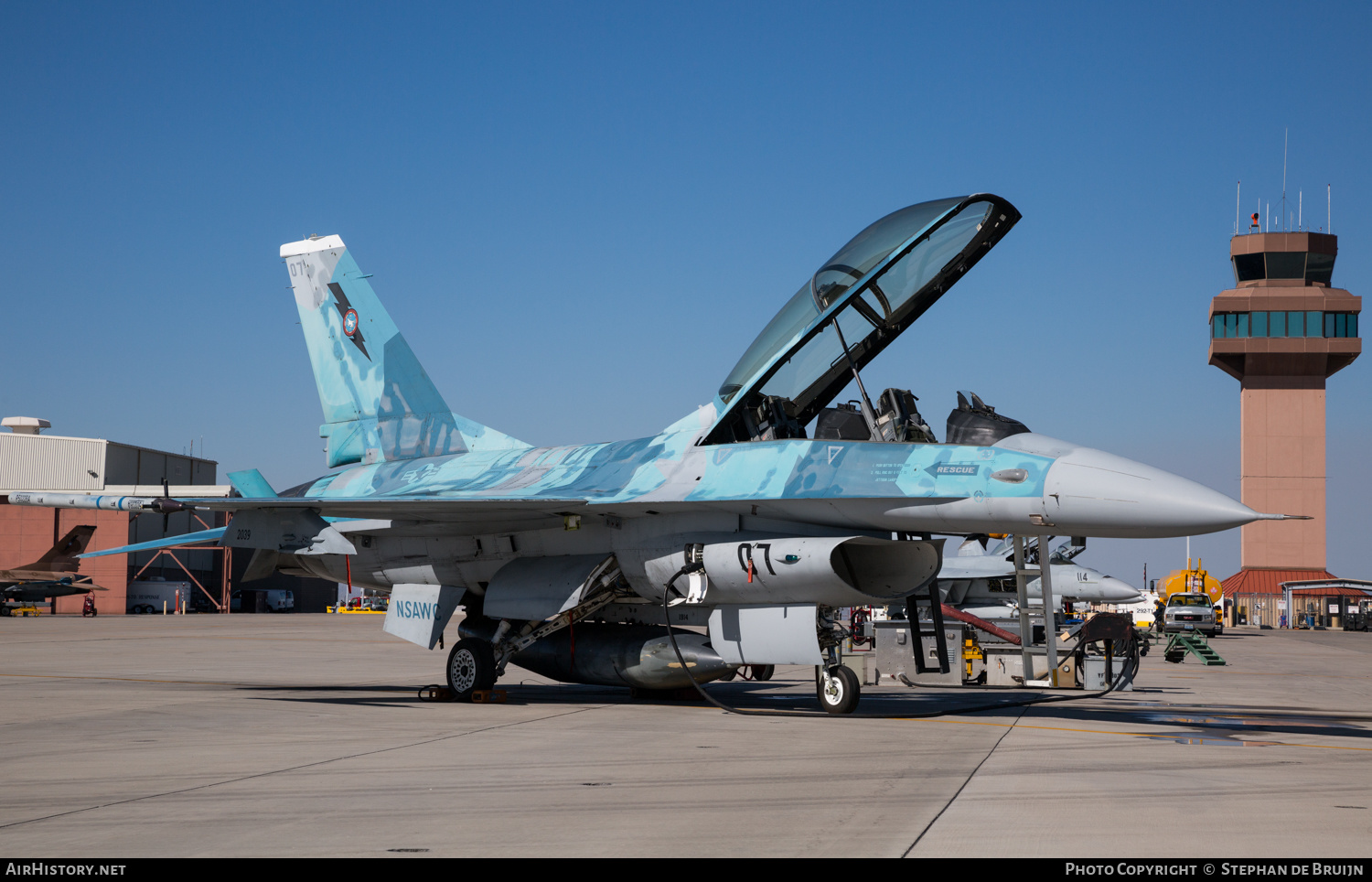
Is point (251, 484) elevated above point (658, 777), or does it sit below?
above

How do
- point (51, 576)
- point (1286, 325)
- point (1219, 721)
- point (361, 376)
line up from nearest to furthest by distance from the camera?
point (1219, 721) → point (361, 376) → point (51, 576) → point (1286, 325)

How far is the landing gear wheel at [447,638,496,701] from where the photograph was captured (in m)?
12.0

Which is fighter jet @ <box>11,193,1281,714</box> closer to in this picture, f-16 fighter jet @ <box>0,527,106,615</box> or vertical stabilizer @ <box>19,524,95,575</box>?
f-16 fighter jet @ <box>0,527,106,615</box>

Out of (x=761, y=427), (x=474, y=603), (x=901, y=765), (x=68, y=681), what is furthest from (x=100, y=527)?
(x=901, y=765)

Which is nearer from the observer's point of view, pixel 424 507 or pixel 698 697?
pixel 424 507

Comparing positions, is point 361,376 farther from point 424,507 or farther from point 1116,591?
point 1116,591

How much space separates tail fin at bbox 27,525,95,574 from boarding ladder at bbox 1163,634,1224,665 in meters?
38.8

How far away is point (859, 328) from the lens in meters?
10.8

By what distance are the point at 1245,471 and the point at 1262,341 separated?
317 inches

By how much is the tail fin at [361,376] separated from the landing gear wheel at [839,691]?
207 inches

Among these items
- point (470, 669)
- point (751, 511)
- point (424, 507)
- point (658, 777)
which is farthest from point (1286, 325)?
point (658, 777)

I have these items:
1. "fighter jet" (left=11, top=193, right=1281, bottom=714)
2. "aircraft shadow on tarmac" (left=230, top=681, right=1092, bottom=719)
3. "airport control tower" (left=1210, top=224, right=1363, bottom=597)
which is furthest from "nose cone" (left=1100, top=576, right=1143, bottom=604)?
"airport control tower" (left=1210, top=224, right=1363, bottom=597)

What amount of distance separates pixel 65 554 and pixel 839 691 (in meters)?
43.0
